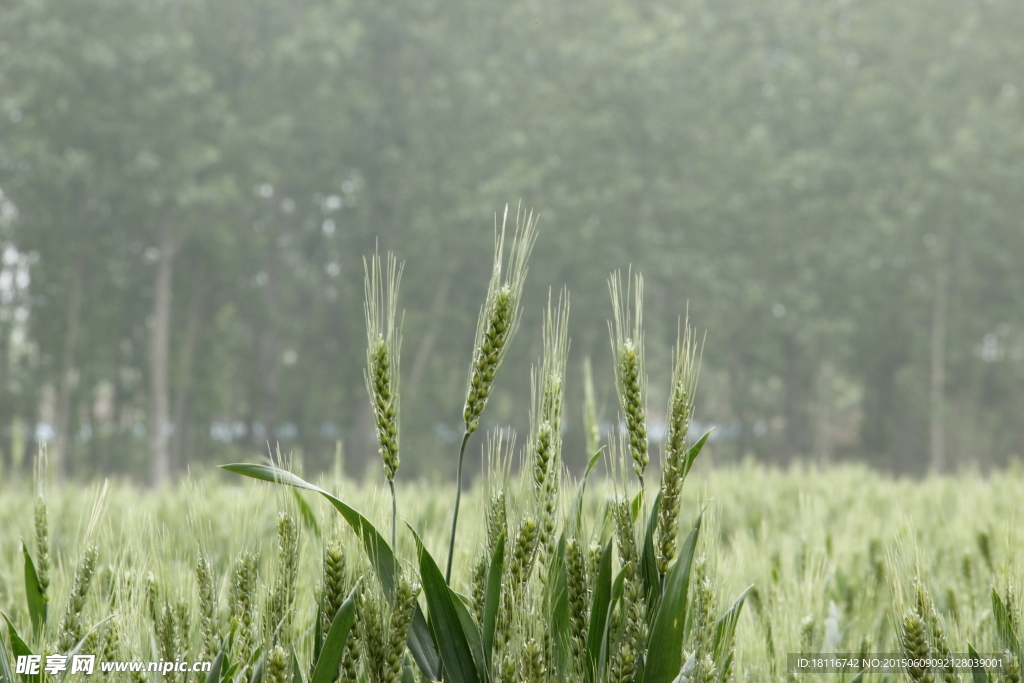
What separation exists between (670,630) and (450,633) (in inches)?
11.5

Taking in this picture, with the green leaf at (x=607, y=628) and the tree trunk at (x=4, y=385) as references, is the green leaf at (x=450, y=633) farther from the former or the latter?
the tree trunk at (x=4, y=385)

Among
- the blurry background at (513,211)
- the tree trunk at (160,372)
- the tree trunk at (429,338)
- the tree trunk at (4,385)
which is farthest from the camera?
the tree trunk at (429,338)

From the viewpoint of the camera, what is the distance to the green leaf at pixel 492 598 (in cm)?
116

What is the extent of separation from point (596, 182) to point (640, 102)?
217 cm

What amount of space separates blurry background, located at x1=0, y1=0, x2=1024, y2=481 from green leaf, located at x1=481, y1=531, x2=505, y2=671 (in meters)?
16.3

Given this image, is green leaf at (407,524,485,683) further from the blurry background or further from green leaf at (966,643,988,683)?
the blurry background

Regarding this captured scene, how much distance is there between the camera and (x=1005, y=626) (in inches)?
52.3

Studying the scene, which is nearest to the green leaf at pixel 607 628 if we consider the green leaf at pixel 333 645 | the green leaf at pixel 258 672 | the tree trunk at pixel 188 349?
the green leaf at pixel 333 645

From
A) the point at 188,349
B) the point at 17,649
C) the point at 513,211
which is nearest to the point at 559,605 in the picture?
the point at 17,649

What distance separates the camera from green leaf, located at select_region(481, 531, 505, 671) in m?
1.16

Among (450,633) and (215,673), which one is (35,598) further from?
(450,633)

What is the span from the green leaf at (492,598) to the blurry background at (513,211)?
16.3 metres

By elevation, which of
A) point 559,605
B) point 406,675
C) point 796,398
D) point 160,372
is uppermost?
point 796,398

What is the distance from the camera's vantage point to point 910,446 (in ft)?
79.3
